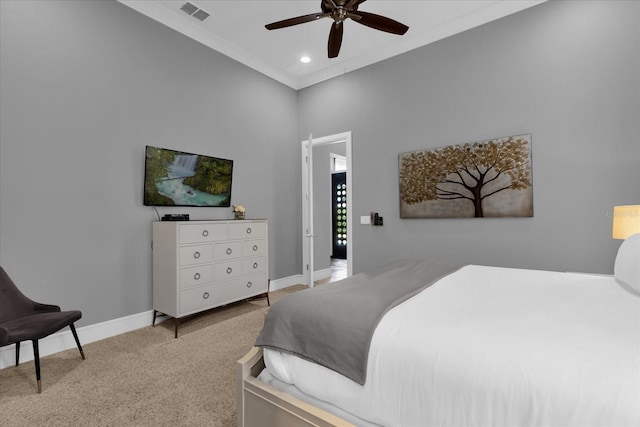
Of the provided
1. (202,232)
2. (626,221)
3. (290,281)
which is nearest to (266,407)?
(202,232)

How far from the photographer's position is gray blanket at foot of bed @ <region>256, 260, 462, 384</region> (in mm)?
1170

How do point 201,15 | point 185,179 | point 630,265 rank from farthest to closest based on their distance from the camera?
1. point 185,179
2. point 201,15
3. point 630,265

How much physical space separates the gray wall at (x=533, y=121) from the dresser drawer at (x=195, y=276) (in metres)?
2.00

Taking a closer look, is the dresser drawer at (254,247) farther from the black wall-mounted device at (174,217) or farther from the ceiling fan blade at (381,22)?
the ceiling fan blade at (381,22)

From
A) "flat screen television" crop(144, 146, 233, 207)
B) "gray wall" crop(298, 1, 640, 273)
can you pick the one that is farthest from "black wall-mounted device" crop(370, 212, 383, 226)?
"flat screen television" crop(144, 146, 233, 207)

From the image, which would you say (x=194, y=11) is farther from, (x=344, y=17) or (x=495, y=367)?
(x=495, y=367)

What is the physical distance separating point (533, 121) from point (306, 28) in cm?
261

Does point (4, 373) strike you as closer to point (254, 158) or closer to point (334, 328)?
point (334, 328)

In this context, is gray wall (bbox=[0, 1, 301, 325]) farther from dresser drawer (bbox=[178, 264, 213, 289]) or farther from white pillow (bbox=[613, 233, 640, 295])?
white pillow (bbox=[613, 233, 640, 295])

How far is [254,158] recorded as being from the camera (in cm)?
426

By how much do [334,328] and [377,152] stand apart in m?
3.13

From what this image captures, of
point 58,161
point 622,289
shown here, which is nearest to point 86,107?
point 58,161

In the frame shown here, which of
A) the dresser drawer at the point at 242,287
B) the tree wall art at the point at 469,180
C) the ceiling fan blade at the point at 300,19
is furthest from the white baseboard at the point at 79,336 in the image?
the tree wall art at the point at 469,180

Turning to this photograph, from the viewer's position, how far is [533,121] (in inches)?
118
